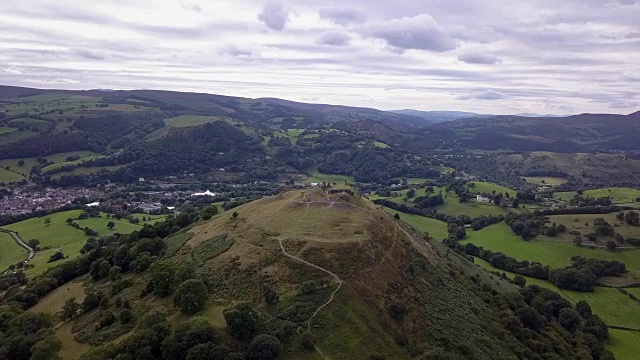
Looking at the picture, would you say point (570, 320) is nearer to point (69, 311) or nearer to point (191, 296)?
point (191, 296)

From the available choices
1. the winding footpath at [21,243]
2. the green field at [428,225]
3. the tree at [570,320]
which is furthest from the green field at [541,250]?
the winding footpath at [21,243]

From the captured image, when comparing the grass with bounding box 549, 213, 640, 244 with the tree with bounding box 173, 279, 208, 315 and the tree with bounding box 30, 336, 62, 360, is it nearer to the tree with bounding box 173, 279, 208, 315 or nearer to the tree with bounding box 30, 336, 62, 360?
the tree with bounding box 173, 279, 208, 315

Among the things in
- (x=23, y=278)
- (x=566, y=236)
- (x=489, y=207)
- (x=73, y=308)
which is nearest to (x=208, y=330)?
(x=73, y=308)

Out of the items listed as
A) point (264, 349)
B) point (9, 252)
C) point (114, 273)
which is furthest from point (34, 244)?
point (264, 349)

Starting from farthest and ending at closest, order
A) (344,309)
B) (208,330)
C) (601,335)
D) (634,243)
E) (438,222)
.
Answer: (438,222), (634,243), (601,335), (344,309), (208,330)

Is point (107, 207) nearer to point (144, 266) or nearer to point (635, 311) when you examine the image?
point (144, 266)

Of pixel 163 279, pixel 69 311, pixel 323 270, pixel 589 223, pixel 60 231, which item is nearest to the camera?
pixel 323 270
